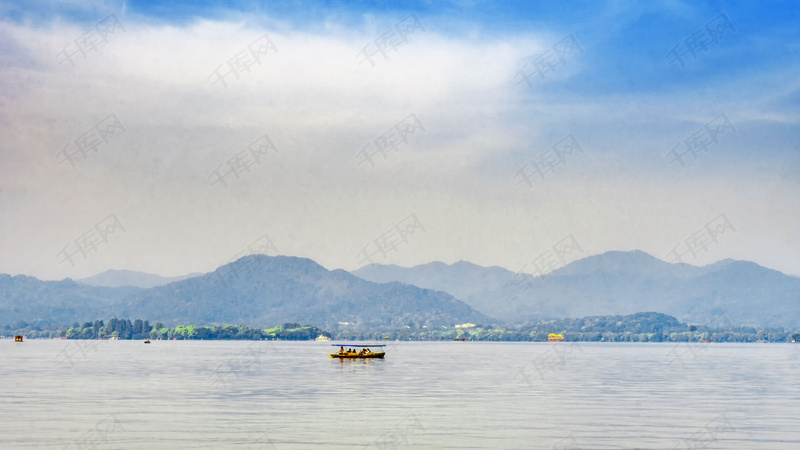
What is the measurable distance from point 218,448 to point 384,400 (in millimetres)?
22953

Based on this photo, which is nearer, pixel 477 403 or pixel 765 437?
pixel 765 437

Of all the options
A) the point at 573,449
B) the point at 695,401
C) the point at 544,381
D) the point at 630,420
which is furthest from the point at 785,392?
the point at 573,449

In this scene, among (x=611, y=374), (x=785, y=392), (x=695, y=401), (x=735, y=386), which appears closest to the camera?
(x=695, y=401)

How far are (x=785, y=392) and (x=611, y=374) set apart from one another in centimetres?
2472

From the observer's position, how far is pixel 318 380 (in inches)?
3258

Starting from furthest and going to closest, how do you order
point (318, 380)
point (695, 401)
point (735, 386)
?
1. point (318, 380)
2. point (735, 386)
3. point (695, 401)

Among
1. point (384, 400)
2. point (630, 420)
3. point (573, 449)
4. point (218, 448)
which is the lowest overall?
point (630, 420)

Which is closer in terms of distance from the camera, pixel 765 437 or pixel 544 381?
pixel 765 437

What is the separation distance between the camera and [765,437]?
145 ft

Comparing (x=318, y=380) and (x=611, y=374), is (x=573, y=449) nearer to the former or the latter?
(x=318, y=380)

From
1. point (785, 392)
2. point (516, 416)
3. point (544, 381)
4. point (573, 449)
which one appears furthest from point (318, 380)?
point (573, 449)

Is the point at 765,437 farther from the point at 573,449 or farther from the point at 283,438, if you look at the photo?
the point at 283,438

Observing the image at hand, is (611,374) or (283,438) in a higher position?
(283,438)

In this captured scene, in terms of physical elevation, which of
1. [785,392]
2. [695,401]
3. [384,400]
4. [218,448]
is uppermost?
[218,448]
